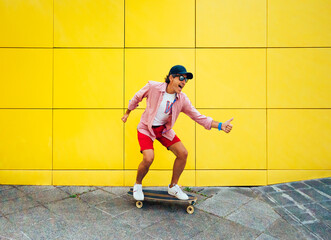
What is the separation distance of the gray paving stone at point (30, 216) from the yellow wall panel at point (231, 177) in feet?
8.81

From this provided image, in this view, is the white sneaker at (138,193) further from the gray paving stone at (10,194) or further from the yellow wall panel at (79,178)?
the gray paving stone at (10,194)

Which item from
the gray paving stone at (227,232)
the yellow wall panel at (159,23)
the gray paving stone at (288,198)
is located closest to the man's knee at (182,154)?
the gray paving stone at (227,232)

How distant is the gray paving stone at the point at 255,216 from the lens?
12.6 ft

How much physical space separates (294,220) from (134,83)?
11.4ft

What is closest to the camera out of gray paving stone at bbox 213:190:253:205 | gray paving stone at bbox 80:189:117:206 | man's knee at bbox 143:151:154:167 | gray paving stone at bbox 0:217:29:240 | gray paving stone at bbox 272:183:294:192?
gray paving stone at bbox 0:217:29:240

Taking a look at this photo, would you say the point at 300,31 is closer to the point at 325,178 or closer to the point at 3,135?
the point at 325,178

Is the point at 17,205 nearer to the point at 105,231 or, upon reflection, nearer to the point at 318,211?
the point at 105,231

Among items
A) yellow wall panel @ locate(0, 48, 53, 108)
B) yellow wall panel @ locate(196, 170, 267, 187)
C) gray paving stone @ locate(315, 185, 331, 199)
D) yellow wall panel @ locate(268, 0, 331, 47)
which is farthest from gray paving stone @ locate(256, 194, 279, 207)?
yellow wall panel @ locate(0, 48, 53, 108)

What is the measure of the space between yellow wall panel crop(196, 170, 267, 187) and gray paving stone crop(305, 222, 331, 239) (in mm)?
1533

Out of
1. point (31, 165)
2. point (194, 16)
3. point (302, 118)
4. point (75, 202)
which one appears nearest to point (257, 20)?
point (194, 16)

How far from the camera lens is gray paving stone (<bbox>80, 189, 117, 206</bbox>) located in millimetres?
4496

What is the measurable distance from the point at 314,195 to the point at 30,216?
176 inches

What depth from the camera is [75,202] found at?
4438 mm

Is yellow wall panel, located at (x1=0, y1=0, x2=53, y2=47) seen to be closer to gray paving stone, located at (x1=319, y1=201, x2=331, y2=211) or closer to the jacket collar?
the jacket collar
